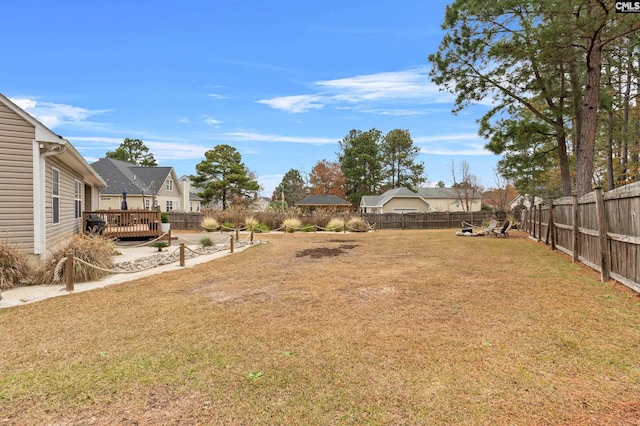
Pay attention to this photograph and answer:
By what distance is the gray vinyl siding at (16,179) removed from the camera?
663cm

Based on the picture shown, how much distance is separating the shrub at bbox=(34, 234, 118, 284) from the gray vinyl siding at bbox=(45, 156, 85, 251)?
1167mm

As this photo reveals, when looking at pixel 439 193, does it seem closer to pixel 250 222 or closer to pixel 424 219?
pixel 424 219

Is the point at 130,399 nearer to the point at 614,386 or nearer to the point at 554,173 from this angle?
the point at 614,386

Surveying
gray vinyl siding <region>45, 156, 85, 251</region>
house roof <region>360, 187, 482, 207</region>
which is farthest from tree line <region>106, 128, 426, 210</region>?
gray vinyl siding <region>45, 156, 85, 251</region>

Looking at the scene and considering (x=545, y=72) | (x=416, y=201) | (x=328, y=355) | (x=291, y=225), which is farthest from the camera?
(x=416, y=201)

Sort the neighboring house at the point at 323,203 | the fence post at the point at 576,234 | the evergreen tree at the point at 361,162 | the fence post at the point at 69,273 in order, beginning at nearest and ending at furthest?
the fence post at the point at 69,273
the fence post at the point at 576,234
the neighboring house at the point at 323,203
the evergreen tree at the point at 361,162

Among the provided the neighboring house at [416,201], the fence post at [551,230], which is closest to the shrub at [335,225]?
the fence post at [551,230]

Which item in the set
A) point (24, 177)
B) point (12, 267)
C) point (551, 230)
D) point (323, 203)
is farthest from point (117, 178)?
point (551, 230)

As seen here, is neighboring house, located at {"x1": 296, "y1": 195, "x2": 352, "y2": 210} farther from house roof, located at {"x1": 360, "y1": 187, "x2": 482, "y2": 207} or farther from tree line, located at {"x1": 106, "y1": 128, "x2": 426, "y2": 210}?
tree line, located at {"x1": 106, "y1": 128, "x2": 426, "y2": 210}

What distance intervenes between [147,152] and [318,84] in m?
41.0

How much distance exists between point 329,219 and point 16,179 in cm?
1660

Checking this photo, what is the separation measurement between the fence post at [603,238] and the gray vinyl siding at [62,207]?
10824 millimetres

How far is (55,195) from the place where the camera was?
8445mm

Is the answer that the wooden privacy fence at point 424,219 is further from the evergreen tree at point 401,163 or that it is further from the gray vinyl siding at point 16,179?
the gray vinyl siding at point 16,179
